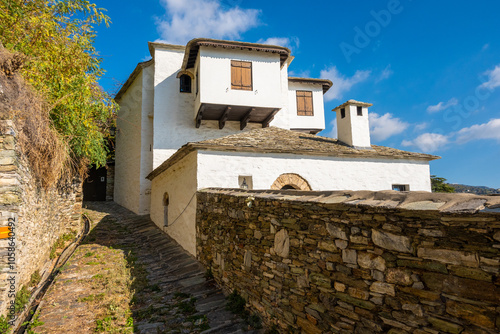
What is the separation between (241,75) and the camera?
12.7 m

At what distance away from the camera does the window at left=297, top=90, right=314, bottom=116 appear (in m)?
16.9

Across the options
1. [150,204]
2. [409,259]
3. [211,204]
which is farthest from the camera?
[150,204]

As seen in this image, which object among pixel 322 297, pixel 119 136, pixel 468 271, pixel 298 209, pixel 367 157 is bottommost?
pixel 322 297

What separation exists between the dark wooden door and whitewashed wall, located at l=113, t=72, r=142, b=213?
1978mm

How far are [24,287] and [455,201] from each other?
278 inches

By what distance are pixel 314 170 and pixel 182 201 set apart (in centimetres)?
459

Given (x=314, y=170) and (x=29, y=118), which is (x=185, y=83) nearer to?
(x=314, y=170)

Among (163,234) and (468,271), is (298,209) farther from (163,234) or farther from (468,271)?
(163,234)

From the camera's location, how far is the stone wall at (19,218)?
4.61m

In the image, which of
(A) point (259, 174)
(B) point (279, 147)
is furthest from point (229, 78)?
(A) point (259, 174)

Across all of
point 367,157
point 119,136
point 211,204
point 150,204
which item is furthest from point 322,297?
point 119,136

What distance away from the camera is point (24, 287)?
540 centimetres

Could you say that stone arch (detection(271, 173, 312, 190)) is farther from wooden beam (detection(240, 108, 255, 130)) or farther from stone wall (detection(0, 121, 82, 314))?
stone wall (detection(0, 121, 82, 314))

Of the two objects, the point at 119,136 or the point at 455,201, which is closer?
the point at 455,201
